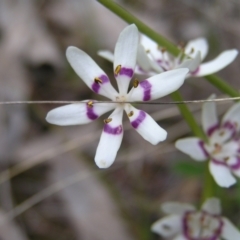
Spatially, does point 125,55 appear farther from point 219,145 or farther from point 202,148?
point 219,145

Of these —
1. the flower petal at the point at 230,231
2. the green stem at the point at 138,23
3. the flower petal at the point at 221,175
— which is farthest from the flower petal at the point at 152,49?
the flower petal at the point at 230,231

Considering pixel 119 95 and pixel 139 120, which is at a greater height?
pixel 119 95

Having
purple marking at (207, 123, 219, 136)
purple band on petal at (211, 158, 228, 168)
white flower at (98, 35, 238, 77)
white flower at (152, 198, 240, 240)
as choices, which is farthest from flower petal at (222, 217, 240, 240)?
white flower at (98, 35, 238, 77)

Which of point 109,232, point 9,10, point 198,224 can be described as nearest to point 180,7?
point 9,10

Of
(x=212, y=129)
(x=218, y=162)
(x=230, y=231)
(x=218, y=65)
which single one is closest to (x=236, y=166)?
(x=218, y=162)

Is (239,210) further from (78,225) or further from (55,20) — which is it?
(55,20)

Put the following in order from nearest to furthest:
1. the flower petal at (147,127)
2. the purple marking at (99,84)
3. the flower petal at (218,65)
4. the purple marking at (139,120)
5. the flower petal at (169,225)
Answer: the flower petal at (147,127) → the purple marking at (139,120) → the purple marking at (99,84) → the flower petal at (218,65) → the flower petal at (169,225)

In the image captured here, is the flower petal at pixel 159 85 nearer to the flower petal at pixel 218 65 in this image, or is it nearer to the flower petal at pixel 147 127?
the flower petal at pixel 147 127
